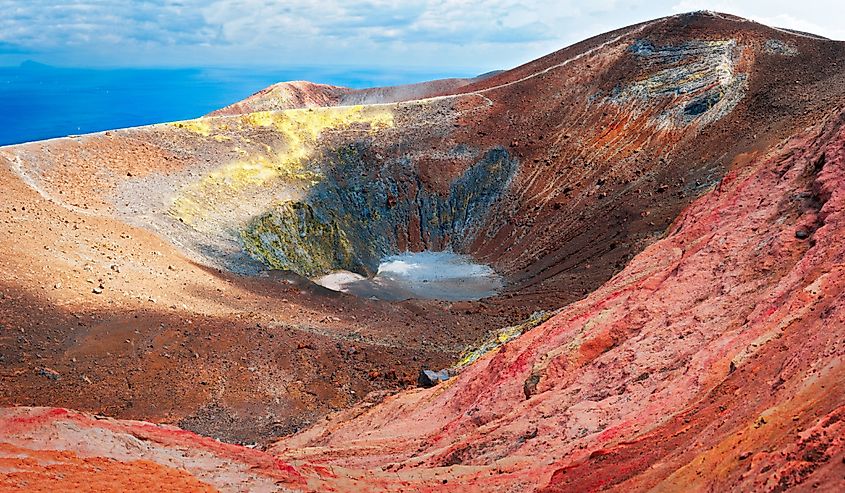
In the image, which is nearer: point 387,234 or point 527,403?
point 527,403

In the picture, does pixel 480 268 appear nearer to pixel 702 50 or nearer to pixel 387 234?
pixel 387 234

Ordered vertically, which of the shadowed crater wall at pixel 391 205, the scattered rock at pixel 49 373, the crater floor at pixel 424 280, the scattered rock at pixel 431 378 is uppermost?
the shadowed crater wall at pixel 391 205

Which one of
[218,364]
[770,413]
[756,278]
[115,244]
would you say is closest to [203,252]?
[115,244]

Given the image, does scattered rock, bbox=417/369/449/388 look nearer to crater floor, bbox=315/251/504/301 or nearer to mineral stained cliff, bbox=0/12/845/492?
mineral stained cliff, bbox=0/12/845/492

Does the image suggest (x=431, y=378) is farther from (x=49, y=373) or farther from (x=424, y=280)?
(x=424, y=280)

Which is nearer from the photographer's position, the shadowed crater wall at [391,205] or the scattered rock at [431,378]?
the scattered rock at [431,378]

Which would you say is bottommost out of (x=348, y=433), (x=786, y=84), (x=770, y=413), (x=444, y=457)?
(x=348, y=433)

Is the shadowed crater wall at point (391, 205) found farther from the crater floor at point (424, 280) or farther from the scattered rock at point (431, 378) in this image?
the scattered rock at point (431, 378)

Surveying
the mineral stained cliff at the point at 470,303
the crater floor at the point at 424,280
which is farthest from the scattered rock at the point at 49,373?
the crater floor at the point at 424,280

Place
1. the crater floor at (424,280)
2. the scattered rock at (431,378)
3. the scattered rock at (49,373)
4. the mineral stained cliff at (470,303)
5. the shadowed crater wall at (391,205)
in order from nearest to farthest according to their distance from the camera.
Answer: the mineral stained cliff at (470,303) < the scattered rock at (49,373) < the scattered rock at (431,378) < the crater floor at (424,280) < the shadowed crater wall at (391,205)
